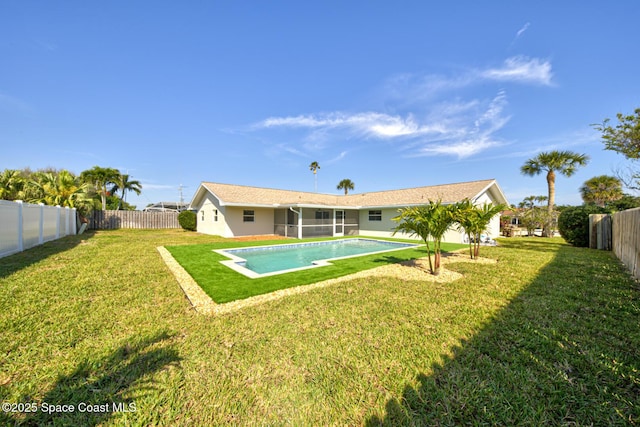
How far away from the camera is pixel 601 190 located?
25.7 metres

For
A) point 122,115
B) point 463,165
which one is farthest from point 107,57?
point 463,165

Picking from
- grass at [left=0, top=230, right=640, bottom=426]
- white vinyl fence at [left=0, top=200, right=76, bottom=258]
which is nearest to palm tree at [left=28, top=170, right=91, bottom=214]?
white vinyl fence at [left=0, top=200, right=76, bottom=258]

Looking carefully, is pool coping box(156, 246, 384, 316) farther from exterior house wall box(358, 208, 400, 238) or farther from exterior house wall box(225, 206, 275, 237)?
exterior house wall box(358, 208, 400, 238)

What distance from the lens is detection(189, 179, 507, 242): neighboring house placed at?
17.5m

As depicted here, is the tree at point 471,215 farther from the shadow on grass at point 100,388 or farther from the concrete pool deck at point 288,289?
the shadow on grass at point 100,388

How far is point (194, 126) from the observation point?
64.0 ft

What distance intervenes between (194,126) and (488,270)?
2178cm

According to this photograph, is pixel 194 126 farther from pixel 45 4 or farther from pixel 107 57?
pixel 45 4

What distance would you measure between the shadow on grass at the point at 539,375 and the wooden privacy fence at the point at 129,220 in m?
28.6

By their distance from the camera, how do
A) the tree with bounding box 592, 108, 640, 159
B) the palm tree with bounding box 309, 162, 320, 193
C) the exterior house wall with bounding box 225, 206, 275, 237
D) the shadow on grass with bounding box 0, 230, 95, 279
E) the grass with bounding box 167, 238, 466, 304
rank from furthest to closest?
the palm tree with bounding box 309, 162, 320, 193
the exterior house wall with bounding box 225, 206, 275, 237
the tree with bounding box 592, 108, 640, 159
the shadow on grass with bounding box 0, 230, 95, 279
the grass with bounding box 167, 238, 466, 304

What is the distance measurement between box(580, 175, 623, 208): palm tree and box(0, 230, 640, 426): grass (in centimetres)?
3030

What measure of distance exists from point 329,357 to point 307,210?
17100mm

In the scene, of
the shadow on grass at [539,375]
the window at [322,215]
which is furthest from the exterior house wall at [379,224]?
the shadow on grass at [539,375]

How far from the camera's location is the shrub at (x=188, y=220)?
878 inches
